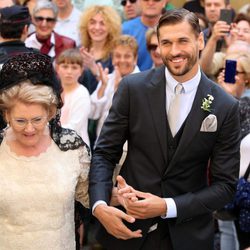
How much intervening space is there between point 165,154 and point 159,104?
0.80ft

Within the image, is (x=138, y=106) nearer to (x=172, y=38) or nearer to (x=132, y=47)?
(x=172, y=38)

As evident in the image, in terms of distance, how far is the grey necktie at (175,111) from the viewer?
292cm

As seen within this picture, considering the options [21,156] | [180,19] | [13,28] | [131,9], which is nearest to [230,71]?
[180,19]

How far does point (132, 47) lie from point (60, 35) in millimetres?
958

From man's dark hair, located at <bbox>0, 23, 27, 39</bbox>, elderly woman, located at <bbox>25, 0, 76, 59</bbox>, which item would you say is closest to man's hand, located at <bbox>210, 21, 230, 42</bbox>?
elderly woman, located at <bbox>25, 0, 76, 59</bbox>

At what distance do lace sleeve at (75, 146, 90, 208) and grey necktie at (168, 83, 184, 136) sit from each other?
0.45 metres

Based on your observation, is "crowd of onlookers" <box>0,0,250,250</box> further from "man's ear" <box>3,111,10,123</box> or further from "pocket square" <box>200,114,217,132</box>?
"man's ear" <box>3,111,10,123</box>

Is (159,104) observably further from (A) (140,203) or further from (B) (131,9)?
(B) (131,9)

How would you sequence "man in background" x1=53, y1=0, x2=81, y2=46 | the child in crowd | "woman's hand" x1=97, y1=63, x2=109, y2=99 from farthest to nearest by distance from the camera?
"man in background" x1=53, y1=0, x2=81, y2=46
"woman's hand" x1=97, y1=63, x2=109, y2=99
the child in crowd

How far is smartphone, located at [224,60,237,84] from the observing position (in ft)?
13.8

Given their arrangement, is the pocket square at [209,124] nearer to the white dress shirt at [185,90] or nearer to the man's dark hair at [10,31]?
the white dress shirt at [185,90]

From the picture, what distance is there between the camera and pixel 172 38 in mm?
2820

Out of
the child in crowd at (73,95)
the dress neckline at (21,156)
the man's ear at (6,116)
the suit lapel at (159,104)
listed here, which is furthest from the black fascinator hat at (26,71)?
the child in crowd at (73,95)

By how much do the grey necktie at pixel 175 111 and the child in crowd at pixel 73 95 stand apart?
2085mm
